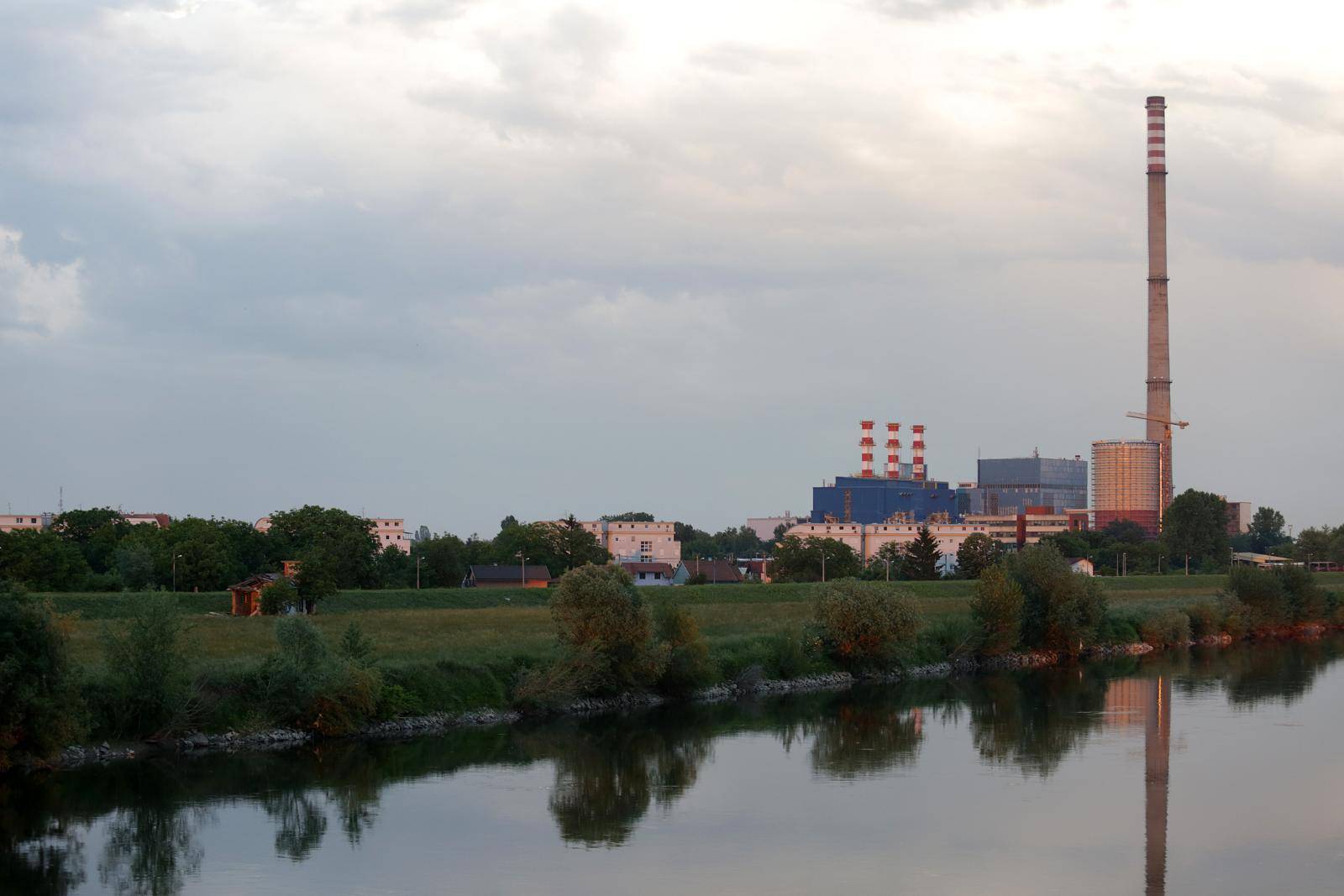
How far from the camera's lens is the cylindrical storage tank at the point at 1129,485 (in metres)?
141

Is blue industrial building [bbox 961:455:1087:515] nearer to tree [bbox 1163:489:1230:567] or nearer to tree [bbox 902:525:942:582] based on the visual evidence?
tree [bbox 1163:489:1230:567]

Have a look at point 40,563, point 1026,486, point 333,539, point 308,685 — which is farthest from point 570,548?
point 1026,486

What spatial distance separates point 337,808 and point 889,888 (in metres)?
9.67

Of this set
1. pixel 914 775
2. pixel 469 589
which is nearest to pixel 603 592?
pixel 914 775

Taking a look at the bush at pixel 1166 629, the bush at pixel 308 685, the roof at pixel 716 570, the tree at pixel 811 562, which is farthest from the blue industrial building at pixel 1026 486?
the bush at pixel 308 685

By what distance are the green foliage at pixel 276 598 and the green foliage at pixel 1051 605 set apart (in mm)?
24403

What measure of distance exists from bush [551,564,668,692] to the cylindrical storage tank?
366 ft

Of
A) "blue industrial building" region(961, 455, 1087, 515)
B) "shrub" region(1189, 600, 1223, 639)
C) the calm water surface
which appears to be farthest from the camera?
"blue industrial building" region(961, 455, 1087, 515)

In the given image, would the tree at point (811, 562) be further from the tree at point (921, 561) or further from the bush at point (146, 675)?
the bush at point (146, 675)

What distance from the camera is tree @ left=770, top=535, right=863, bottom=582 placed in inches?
3460

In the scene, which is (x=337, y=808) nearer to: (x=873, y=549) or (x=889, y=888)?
(x=889, y=888)

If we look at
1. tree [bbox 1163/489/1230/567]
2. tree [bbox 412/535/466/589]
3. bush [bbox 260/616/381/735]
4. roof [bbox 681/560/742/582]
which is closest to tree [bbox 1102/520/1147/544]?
tree [bbox 1163/489/1230/567]

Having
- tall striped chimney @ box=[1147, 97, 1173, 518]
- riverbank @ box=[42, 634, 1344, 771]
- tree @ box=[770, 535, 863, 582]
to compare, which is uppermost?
tall striped chimney @ box=[1147, 97, 1173, 518]

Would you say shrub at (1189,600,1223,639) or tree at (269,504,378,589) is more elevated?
tree at (269,504,378,589)
